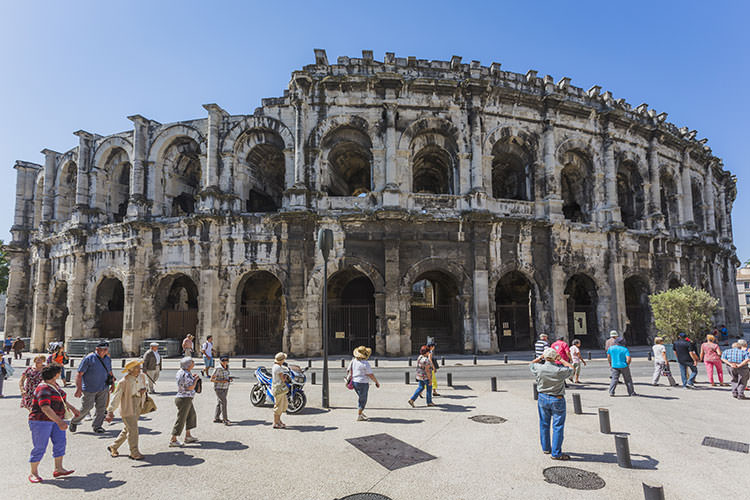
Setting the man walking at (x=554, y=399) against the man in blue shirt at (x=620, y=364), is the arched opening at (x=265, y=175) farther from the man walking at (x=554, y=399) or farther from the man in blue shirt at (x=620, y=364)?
the man walking at (x=554, y=399)

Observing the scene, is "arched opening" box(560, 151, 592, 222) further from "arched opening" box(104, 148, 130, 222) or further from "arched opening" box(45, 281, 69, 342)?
"arched opening" box(45, 281, 69, 342)

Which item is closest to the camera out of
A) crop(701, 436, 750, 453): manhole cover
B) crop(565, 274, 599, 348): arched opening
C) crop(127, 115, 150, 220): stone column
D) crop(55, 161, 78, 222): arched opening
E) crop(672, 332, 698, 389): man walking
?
crop(701, 436, 750, 453): manhole cover

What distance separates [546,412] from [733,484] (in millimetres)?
2155

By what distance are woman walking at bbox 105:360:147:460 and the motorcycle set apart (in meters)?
2.60

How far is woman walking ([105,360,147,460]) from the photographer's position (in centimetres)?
566

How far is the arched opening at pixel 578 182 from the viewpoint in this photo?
73.6ft

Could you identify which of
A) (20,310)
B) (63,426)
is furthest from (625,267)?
(20,310)

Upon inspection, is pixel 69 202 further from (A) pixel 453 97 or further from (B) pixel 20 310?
(A) pixel 453 97

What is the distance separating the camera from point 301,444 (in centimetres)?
640

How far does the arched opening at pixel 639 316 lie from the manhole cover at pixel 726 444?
59.4 feet

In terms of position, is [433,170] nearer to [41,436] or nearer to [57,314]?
[41,436]

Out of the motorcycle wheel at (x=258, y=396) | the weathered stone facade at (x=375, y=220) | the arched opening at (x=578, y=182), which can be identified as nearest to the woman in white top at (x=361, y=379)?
the motorcycle wheel at (x=258, y=396)

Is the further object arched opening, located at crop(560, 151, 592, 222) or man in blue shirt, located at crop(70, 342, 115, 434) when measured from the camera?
arched opening, located at crop(560, 151, 592, 222)

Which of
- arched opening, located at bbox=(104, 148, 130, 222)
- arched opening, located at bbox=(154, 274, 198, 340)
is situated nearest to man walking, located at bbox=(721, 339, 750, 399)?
arched opening, located at bbox=(154, 274, 198, 340)
